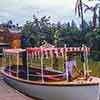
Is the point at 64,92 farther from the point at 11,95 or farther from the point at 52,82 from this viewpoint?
the point at 11,95

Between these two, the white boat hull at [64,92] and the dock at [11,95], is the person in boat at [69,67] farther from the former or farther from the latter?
the dock at [11,95]

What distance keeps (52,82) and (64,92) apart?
1.29 metres

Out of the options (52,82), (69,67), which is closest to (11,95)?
(52,82)

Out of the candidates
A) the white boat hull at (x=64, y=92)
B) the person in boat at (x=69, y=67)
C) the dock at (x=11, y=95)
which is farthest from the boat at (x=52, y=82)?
the dock at (x=11, y=95)

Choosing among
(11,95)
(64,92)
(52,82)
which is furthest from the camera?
(11,95)

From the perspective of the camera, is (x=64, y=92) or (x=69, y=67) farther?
(x=69, y=67)

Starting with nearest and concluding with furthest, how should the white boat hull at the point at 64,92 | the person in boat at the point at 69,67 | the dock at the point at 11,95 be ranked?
the white boat hull at the point at 64,92 < the person in boat at the point at 69,67 < the dock at the point at 11,95

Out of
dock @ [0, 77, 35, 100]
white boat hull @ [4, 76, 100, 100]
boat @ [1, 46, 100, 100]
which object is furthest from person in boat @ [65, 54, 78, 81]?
dock @ [0, 77, 35, 100]

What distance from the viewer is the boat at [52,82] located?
2075 cm

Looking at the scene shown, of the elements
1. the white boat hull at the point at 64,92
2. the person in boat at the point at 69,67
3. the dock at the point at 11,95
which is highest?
the person in boat at the point at 69,67

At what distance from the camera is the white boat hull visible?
2066 centimetres

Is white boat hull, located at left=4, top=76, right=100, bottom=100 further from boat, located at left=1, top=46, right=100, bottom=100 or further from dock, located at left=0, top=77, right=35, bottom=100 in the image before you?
dock, located at left=0, top=77, right=35, bottom=100

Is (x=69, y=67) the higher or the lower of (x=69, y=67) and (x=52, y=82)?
the higher

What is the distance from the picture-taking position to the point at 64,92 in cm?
2138
